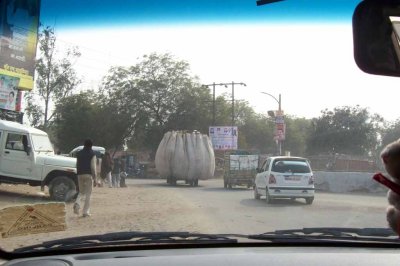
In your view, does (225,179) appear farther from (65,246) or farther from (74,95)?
(65,246)

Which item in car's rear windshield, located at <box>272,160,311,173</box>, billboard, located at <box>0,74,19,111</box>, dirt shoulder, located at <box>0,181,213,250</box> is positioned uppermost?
billboard, located at <box>0,74,19,111</box>

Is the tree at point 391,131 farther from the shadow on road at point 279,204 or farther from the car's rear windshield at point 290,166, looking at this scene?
the car's rear windshield at point 290,166

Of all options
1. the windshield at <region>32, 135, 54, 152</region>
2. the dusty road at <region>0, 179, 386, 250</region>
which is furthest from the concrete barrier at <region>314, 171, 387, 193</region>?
the windshield at <region>32, 135, 54, 152</region>

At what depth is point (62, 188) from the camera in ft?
47.4

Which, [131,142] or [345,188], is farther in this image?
[345,188]

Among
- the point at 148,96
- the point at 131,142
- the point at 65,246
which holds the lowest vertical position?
the point at 65,246

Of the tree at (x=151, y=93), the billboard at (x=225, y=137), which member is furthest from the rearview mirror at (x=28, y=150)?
the tree at (x=151, y=93)

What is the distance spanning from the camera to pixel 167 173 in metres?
14.4

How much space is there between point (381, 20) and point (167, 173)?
1230 cm

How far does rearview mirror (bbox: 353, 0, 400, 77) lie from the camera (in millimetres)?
2260

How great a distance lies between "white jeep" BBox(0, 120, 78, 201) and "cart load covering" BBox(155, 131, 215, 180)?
2.82 m

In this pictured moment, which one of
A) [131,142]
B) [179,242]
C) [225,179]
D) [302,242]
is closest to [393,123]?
[302,242]

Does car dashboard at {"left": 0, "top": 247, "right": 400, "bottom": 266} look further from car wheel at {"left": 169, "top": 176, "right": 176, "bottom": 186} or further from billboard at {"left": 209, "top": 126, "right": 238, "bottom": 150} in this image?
car wheel at {"left": 169, "top": 176, "right": 176, "bottom": 186}

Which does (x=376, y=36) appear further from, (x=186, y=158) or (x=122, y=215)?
(x=186, y=158)
